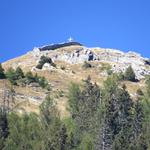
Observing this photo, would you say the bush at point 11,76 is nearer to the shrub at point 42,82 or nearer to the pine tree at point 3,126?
the shrub at point 42,82

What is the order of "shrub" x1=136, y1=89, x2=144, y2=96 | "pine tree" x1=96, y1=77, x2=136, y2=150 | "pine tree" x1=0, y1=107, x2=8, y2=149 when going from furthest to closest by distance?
"shrub" x1=136, y1=89, x2=144, y2=96 → "pine tree" x1=0, y1=107, x2=8, y2=149 → "pine tree" x1=96, y1=77, x2=136, y2=150

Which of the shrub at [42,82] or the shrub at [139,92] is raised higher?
the shrub at [42,82]

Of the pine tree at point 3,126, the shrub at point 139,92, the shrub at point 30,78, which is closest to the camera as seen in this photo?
the pine tree at point 3,126

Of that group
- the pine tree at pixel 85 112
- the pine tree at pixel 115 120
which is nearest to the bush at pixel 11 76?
the pine tree at pixel 85 112

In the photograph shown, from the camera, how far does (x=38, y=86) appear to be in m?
190

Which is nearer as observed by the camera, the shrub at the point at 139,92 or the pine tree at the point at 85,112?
the pine tree at the point at 85,112

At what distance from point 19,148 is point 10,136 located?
7.10 metres

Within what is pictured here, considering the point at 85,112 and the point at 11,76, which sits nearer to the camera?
the point at 85,112

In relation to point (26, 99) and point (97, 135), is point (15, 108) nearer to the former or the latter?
point (26, 99)

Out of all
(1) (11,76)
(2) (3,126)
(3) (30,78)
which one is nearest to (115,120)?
(2) (3,126)

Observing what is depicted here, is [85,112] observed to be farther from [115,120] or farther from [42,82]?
[42,82]

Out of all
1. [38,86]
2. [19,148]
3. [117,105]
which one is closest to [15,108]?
[38,86]

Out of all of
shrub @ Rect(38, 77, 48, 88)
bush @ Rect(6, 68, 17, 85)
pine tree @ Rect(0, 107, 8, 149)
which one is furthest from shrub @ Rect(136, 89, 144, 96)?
pine tree @ Rect(0, 107, 8, 149)

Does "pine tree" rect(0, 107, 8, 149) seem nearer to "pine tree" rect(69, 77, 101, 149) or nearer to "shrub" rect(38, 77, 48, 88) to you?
"pine tree" rect(69, 77, 101, 149)
